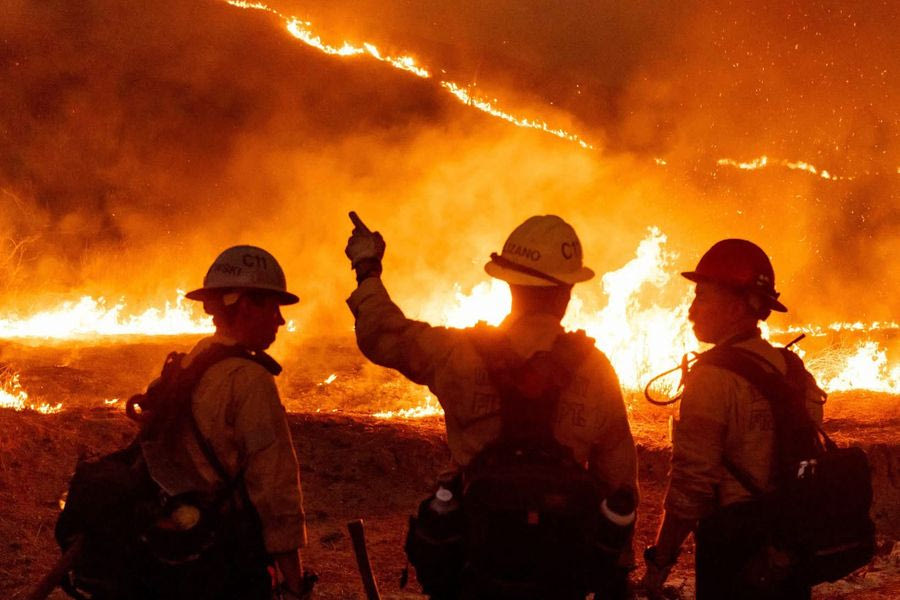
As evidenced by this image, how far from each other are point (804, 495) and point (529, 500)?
3.90ft

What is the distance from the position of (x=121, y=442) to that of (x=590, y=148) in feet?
146

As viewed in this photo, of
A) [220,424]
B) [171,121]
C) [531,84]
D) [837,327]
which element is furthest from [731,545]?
[531,84]

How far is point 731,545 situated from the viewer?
3.06m

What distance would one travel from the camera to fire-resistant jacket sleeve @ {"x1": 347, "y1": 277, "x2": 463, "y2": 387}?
9.23 ft

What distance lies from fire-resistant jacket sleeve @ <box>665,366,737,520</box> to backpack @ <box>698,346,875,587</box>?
0.21 feet

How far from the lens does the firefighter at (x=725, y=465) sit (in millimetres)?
3043

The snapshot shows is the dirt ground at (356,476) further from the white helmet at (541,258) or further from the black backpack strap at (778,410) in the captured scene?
the white helmet at (541,258)

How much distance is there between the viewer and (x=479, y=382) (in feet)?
8.89

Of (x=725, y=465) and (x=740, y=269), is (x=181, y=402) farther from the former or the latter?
(x=740, y=269)

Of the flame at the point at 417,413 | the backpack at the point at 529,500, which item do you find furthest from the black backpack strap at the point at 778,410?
the flame at the point at 417,413

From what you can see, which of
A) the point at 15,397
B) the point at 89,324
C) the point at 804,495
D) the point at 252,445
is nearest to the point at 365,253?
the point at 252,445

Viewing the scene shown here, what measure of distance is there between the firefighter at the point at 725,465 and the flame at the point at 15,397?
8.93 meters

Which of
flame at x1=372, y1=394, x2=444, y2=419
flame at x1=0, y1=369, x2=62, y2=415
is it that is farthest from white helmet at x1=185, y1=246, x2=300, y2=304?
flame at x1=0, y1=369, x2=62, y2=415

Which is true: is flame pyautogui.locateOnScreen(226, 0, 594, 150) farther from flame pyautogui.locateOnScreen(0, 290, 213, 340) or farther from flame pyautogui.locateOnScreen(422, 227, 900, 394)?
flame pyautogui.locateOnScreen(422, 227, 900, 394)
